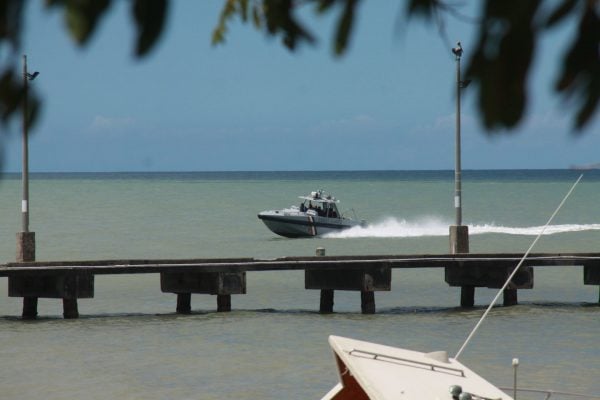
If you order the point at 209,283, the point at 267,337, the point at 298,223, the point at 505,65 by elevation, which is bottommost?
the point at 267,337

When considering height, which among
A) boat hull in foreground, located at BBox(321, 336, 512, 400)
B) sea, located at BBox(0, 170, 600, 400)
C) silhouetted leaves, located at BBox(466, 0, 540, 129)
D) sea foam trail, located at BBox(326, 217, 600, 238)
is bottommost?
sea, located at BBox(0, 170, 600, 400)

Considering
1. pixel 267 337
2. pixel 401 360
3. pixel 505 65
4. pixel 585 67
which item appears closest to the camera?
pixel 505 65

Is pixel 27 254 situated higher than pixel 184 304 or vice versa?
pixel 27 254

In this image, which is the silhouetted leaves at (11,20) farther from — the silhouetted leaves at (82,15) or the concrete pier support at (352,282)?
the concrete pier support at (352,282)

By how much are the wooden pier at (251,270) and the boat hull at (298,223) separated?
122 feet

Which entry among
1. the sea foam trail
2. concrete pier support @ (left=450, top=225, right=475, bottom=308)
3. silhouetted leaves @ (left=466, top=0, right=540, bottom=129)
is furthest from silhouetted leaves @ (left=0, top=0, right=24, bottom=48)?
the sea foam trail

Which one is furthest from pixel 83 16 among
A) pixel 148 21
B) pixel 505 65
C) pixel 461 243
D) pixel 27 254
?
pixel 461 243

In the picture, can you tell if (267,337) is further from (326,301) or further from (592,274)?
(592,274)

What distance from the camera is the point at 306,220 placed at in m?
68.4

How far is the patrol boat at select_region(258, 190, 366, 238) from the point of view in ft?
223

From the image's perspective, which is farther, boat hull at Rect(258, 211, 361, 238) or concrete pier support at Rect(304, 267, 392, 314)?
boat hull at Rect(258, 211, 361, 238)

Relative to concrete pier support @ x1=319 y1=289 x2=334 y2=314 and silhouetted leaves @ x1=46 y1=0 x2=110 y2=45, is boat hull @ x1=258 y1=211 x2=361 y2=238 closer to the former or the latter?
concrete pier support @ x1=319 y1=289 x2=334 y2=314

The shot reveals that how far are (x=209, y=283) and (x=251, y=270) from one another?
1.43m

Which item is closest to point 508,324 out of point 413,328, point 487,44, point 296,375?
point 413,328
